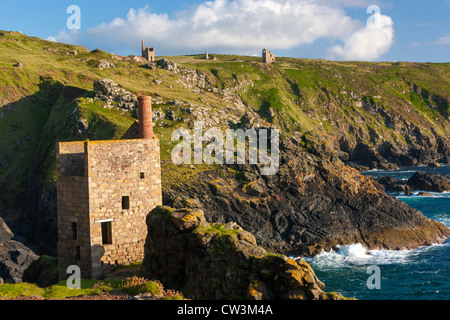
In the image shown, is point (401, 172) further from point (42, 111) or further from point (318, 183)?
point (42, 111)

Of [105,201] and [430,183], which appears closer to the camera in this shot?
[105,201]

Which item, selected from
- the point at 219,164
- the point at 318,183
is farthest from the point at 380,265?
the point at 219,164

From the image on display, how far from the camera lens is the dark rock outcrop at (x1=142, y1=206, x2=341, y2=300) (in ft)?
58.7

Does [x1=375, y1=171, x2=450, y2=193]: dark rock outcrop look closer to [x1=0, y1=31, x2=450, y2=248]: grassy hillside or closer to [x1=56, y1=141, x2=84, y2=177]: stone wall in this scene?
[x1=0, y1=31, x2=450, y2=248]: grassy hillside

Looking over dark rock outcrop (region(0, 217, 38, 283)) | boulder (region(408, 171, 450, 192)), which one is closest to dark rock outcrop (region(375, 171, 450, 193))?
boulder (region(408, 171, 450, 192))

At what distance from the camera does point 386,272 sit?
48406 mm

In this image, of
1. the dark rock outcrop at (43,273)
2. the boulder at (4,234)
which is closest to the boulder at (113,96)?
the boulder at (4,234)

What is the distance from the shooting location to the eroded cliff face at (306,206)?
57688mm

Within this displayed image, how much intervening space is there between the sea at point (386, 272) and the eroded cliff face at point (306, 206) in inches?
79.6

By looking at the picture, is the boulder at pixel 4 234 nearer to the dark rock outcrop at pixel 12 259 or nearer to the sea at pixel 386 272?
the dark rock outcrop at pixel 12 259

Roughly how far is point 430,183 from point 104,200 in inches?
3391

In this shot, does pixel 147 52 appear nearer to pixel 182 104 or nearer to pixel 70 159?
pixel 182 104

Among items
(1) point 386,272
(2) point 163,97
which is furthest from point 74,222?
(2) point 163,97

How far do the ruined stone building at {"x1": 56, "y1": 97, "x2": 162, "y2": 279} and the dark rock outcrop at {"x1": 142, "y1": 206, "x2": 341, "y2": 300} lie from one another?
1782mm
